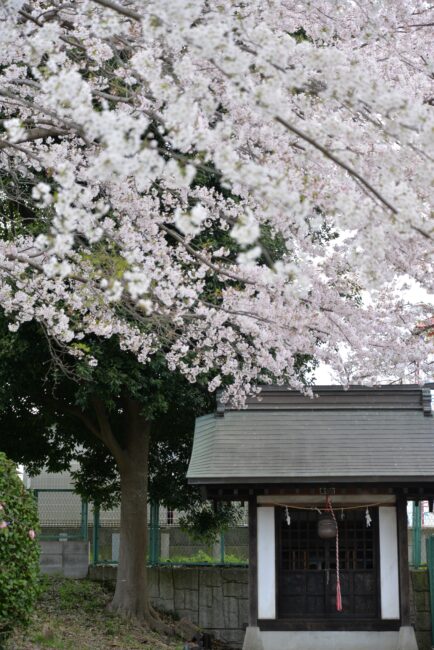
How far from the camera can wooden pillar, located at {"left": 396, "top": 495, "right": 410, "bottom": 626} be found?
11852mm

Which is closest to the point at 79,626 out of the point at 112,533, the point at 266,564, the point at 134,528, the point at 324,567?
the point at 134,528

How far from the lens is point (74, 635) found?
39.9 feet

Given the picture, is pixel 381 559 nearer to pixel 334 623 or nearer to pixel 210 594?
pixel 334 623

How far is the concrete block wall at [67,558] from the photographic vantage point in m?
15.9

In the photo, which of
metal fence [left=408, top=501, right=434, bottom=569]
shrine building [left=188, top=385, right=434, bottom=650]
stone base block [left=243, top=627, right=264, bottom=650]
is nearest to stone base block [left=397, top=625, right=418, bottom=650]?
shrine building [left=188, top=385, right=434, bottom=650]

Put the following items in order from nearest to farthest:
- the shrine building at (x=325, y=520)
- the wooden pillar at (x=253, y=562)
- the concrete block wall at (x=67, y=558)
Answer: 1. the shrine building at (x=325, y=520)
2. the wooden pillar at (x=253, y=562)
3. the concrete block wall at (x=67, y=558)

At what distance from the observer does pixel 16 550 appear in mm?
9266

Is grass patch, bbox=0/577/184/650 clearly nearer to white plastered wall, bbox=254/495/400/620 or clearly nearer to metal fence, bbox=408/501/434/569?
white plastered wall, bbox=254/495/400/620

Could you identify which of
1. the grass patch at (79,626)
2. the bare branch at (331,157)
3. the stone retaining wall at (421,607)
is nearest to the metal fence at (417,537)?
the stone retaining wall at (421,607)

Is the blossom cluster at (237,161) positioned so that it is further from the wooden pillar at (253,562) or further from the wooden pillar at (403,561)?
the wooden pillar at (403,561)

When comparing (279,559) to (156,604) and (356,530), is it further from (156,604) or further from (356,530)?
(156,604)

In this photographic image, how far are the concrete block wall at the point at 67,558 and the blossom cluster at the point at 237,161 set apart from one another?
4.56 m

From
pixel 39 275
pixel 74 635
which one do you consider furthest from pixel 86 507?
pixel 39 275

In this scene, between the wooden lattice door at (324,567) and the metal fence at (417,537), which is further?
the metal fence at (417,537)
